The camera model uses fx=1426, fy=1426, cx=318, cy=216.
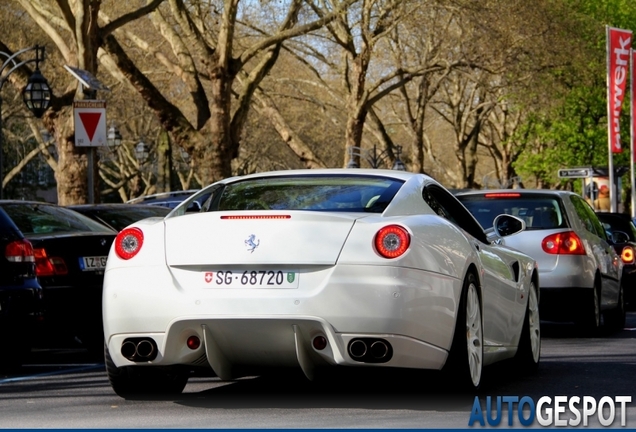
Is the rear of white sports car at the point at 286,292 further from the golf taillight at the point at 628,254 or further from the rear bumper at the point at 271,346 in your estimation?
the golf taillight at the point at 628,254

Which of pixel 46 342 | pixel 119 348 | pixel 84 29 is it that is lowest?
pixel 46 342

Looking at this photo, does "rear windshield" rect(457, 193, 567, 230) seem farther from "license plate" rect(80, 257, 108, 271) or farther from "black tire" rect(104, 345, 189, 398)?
"black tire" rect(104, 345, 189, 398)

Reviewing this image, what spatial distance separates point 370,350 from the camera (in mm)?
7609

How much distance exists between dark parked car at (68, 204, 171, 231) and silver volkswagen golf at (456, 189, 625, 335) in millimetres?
4027

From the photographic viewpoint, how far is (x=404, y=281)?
759 cm

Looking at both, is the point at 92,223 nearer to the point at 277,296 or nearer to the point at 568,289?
the point at 568,289

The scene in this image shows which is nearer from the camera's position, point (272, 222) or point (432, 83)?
point (272, 222)

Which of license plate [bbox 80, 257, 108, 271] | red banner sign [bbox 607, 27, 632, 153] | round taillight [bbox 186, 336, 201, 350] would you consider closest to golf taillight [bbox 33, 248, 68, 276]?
license plate [bbox 80, 257, 108, 271]

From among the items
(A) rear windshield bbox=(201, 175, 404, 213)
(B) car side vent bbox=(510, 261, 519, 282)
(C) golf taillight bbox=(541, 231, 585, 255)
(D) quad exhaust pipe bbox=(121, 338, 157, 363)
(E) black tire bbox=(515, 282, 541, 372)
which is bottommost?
(E) black tire bbox=(515, 282, 541, 372)

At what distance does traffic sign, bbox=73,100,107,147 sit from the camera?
19.6 metres

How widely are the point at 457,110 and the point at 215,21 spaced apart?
2367 cm

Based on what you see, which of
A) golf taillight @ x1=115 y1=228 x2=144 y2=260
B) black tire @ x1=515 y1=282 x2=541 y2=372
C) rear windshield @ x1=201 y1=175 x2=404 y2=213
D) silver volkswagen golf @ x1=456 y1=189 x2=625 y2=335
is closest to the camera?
golf taillight @ x1=115 y1=228 x2=144 y2=260

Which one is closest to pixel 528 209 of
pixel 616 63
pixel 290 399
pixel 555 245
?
pixel 555 245

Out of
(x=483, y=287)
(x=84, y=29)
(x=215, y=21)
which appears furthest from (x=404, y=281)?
(x=215, y=21)
